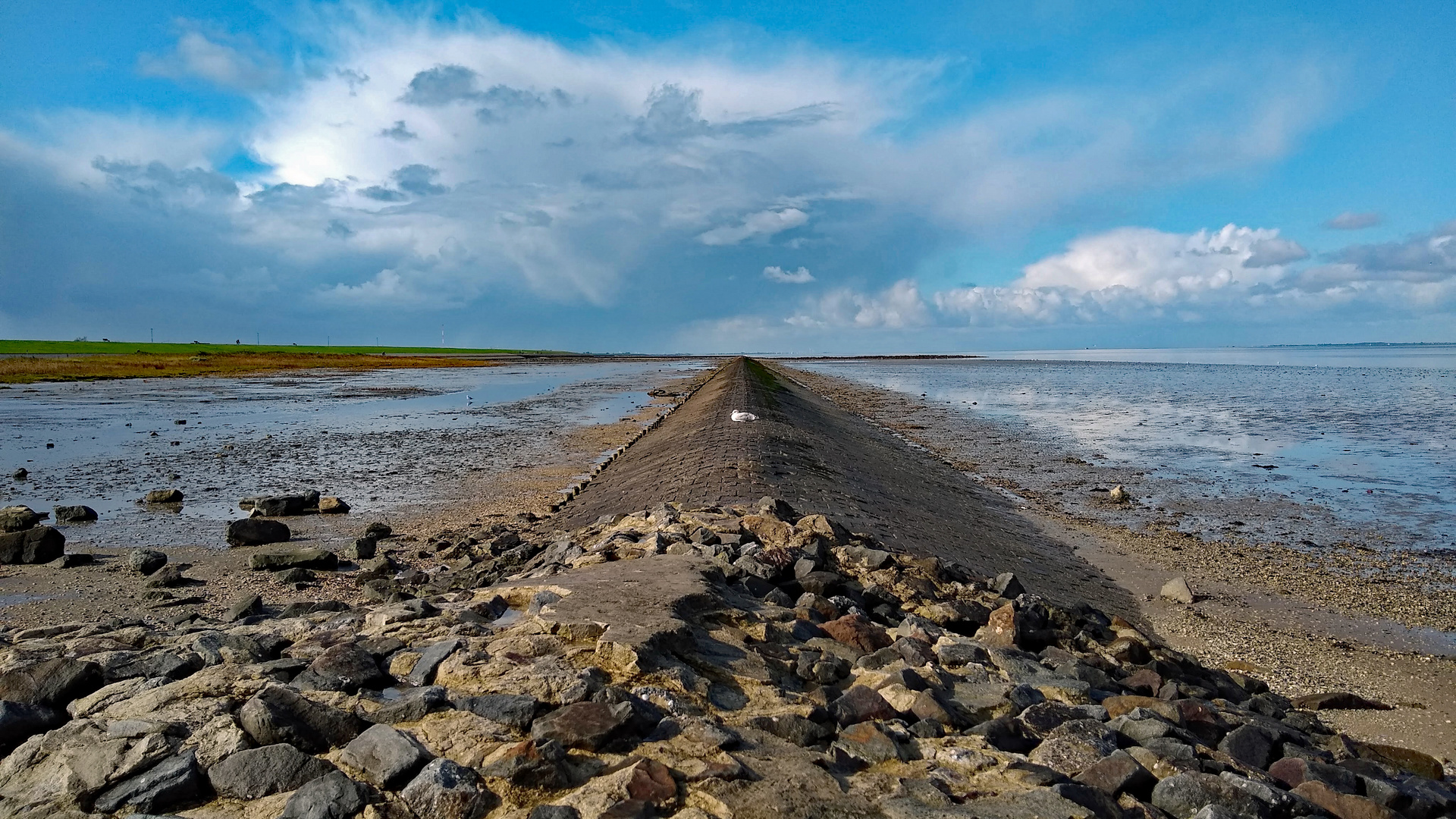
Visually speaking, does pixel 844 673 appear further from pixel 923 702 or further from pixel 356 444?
pixel 356 444

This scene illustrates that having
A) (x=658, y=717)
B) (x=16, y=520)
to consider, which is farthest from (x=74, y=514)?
(x=658, y=717)

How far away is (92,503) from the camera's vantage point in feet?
51.6

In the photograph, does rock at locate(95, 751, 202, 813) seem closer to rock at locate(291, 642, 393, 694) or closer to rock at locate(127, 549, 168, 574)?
rock at locate(291, 642, 393, 694)

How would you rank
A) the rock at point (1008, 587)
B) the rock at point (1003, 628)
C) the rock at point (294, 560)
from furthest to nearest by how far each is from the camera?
1. the rock at point (294, 560)
2. the rock at point (1008, 587)
3. the rock at point (1003, 628)

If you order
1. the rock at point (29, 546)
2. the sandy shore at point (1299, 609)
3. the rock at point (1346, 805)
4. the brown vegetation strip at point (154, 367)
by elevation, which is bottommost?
the sandy shore at point (1299, 609)

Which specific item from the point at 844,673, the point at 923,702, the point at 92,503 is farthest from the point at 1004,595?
the point at 92,503

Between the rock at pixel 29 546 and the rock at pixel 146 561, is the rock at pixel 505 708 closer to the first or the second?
the rock at pixel 146 561

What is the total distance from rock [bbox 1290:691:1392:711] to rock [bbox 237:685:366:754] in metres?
7.36

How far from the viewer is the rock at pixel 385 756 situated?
400cm

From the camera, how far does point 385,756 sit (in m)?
4.12

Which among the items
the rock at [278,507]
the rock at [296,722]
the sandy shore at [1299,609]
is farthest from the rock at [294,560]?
the sandy shore at [1299,609]

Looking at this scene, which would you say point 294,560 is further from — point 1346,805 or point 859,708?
point 1346,805

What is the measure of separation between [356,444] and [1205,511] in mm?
23460

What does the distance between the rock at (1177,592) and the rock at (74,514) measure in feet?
56.2
